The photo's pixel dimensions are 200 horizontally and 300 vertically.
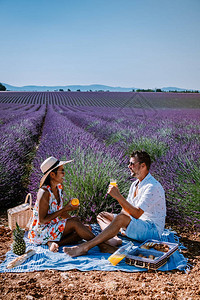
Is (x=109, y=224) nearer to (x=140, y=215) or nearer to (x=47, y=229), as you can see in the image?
(x=140, y=215)

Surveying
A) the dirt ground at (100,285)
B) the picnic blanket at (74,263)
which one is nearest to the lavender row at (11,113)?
the picnic blanket at (74,263)

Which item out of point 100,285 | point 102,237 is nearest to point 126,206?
point 102,237

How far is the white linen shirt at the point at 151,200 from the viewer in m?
2.93

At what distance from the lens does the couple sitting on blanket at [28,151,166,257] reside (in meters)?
2.92

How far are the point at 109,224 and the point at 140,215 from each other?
288 mm

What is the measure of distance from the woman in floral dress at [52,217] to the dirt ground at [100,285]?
497mm

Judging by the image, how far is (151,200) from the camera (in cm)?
295

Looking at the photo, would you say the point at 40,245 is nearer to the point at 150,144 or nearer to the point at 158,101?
the point at 150,144

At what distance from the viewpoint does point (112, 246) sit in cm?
299

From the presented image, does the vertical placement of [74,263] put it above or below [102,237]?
below

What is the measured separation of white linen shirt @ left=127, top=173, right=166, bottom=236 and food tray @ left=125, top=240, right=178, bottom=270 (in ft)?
0.67

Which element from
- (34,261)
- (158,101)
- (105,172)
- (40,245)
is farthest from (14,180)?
(158,101)

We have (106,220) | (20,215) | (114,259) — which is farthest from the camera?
(20,215)

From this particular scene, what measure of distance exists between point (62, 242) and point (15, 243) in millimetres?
477
